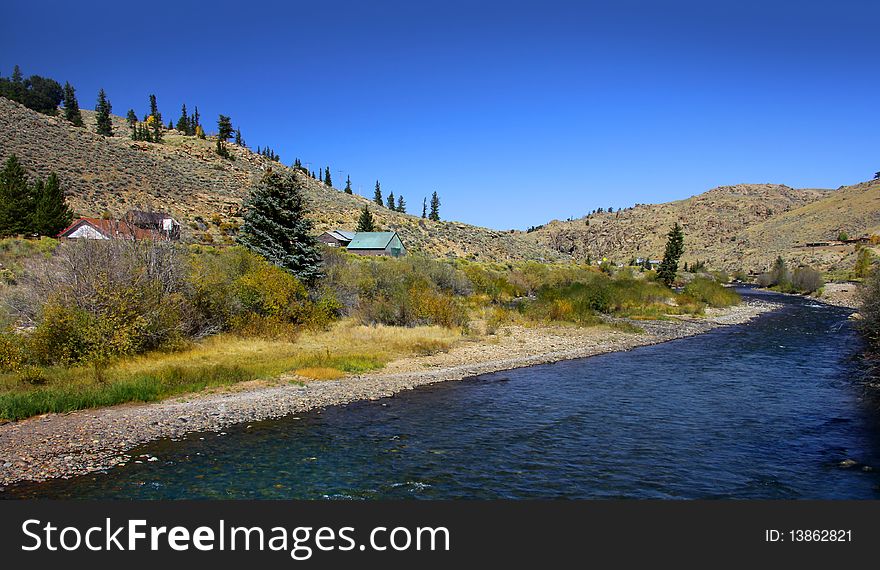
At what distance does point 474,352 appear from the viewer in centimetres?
2997

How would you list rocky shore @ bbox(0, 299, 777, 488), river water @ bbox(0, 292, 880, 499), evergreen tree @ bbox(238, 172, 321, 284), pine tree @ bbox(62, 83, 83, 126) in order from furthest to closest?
pine tree @ bbox(62, 83, 83, 126) < evergreen tree @ bbox(238, 172, 321, 284) < rocky shore @ bbox(0, 299, 777, 488) < river water @ bbox(0, 292, 880, 499)

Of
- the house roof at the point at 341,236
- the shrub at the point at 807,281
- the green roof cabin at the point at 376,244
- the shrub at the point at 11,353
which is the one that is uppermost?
the house roof at the point at 341,236

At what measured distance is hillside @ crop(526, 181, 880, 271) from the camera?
121062 mm

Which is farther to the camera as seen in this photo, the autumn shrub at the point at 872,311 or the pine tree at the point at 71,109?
the pine tree at the point at 71,109

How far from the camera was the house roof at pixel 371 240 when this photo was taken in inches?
2800

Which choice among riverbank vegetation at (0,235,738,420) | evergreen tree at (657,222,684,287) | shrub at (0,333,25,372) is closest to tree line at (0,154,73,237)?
riverbank vegetation at (0,235,738,420)

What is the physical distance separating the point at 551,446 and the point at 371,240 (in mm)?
58812

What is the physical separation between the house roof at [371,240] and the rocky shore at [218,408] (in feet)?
126

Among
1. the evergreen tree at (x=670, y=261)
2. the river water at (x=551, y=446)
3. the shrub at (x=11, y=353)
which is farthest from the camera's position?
the evergreen tree at (x=670, y=261)

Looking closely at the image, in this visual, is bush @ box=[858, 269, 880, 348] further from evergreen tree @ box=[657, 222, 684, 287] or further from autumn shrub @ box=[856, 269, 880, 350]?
evergreen tree @ box=[657, 222, 684, 287]

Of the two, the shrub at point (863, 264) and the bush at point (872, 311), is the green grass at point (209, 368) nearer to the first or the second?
the bush at point (872, 311)

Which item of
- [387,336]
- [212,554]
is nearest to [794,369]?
[387,336]

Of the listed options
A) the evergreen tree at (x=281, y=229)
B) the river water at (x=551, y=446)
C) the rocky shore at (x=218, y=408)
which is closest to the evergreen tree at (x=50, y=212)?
the evergreen tree at (x=281, y=229)

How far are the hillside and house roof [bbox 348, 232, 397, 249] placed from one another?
264 ft
